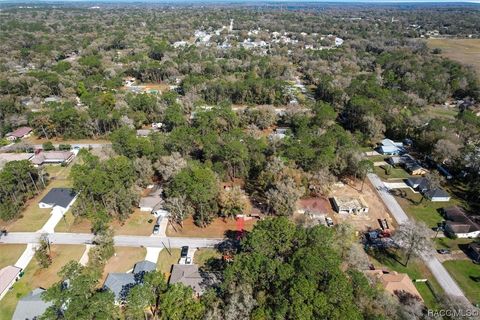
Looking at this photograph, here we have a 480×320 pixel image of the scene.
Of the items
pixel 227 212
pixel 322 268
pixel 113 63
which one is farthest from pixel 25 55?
pixel 322 268

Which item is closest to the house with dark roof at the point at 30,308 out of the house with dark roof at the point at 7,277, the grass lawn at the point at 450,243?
the house with dark roof at the point at 7,277

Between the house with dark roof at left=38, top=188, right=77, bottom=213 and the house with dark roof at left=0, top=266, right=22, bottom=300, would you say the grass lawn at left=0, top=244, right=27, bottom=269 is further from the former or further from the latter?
the house with dark roof at left=38, top=188, right=77, bottom=213

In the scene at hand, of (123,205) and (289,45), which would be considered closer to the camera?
(123,205)

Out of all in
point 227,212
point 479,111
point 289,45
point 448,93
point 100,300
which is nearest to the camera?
point 100,300

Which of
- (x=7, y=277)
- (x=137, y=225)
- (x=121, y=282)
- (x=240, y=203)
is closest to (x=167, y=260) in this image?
(x=121, y=282)

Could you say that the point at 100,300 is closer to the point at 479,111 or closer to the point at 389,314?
the point at 389,314
